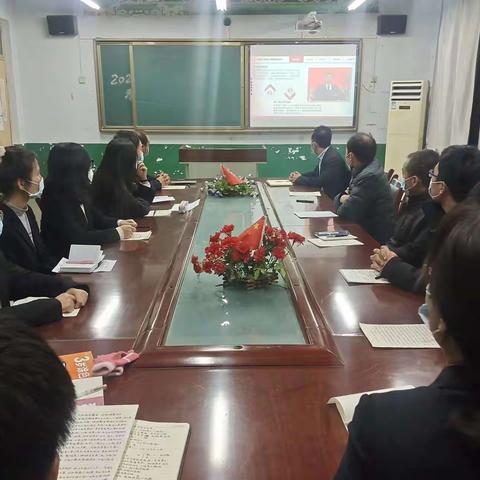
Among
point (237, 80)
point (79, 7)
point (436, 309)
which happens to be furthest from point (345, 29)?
point (436, 309)

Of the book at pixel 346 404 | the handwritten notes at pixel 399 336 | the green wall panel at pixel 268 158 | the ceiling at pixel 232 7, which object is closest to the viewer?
the book at pixel 346 404

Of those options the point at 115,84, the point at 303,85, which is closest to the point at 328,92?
the point at 303,85

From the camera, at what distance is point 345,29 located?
5.86 meters

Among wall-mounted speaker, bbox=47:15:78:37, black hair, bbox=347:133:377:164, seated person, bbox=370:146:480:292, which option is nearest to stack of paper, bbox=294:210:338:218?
black hair, bbox=347:133:377:164

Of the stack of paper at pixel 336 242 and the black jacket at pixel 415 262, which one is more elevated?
the black jacket at pixel 415 262

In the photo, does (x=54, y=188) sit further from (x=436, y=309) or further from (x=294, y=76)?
(x=294, y=76)

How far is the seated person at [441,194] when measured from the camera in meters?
2.10

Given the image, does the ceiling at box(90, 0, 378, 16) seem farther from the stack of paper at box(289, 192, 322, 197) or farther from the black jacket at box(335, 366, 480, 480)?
the black jacket at box(335, 366, 480, 480)

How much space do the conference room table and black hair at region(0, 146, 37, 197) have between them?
0.58 m

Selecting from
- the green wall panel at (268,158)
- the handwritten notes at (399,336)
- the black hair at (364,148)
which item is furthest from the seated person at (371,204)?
the green wall panel at (268,158)

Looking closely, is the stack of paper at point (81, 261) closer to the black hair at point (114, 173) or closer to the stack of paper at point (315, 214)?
the black hair at point (114, 173)

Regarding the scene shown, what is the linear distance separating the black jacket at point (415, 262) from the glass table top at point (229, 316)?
43cm

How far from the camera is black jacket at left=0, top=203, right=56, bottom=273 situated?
2350 millimetres

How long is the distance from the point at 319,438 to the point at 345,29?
18.3ft
